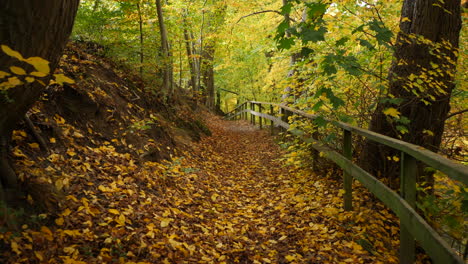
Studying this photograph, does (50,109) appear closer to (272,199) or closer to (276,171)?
(272,199)

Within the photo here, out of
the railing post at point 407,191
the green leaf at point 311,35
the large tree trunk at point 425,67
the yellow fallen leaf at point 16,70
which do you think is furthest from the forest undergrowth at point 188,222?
the green leaf at point 311,35

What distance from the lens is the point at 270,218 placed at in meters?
4.63

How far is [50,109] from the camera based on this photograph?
4574mm

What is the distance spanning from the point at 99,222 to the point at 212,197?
2232 mm

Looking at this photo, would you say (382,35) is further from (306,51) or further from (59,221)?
(59,221)

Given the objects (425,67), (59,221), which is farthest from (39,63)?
(425,67)

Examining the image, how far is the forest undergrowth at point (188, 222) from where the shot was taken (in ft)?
9.47

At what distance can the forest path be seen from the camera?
3529 millimetres

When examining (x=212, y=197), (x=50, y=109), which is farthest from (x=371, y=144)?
(x=50, y=109)

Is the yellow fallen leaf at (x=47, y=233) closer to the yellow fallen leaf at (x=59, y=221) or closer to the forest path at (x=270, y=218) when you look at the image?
the yellow fallen leaf at (x=59, y=221)

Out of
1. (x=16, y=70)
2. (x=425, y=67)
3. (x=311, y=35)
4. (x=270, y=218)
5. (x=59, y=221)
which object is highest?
(x=311, y=35)

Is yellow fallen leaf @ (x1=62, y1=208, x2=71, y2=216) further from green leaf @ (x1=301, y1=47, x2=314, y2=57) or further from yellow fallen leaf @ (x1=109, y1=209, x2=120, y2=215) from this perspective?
green leaf @ (x1=301, y1=47, x2=314, y2=57)

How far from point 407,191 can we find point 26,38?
11.1ft

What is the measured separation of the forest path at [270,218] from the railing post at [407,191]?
0.31m
